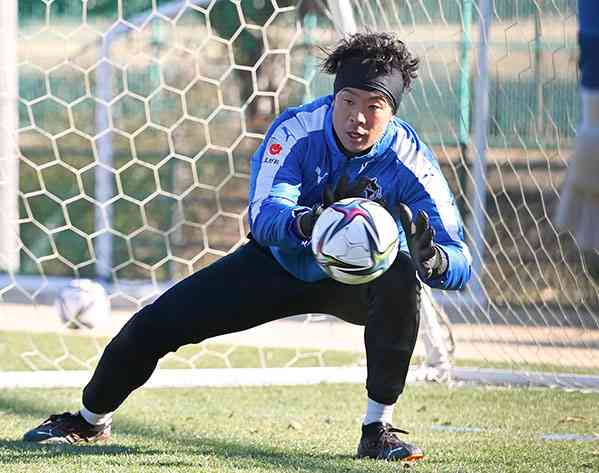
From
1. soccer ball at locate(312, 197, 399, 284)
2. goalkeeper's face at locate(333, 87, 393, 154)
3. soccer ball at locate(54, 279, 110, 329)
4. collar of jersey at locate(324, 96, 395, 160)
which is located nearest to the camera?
soccer ball at locate(312, 197, 399, 284)

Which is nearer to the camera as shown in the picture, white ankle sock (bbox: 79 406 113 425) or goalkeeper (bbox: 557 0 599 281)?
goalkeeper (bbox: 557 0 599 281)

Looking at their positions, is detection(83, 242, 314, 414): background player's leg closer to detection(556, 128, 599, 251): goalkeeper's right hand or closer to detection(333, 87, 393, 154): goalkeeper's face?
detection(333, 87, 393, 154): goalkeeper's face

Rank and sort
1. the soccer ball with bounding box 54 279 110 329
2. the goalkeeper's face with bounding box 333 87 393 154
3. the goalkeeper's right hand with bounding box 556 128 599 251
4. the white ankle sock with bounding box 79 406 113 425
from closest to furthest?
the goalkeeper's right hand with bounding box 556 128 599 251 → the goalkeeper's face with bounding box 333 87 393 154 → the white ankle sock with bounding box 79 406 113 425 → the soccer ball with bounding box 54 279 110 329

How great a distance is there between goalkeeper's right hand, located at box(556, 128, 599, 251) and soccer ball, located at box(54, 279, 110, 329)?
5915mm

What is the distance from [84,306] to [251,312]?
3.76 metres

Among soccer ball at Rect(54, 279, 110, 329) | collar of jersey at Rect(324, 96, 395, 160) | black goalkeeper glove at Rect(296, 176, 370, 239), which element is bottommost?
soccer ball at Rect(54, 279, 110, 329)

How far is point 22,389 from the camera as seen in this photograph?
19.4ft

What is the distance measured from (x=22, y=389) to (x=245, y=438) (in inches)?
63.7

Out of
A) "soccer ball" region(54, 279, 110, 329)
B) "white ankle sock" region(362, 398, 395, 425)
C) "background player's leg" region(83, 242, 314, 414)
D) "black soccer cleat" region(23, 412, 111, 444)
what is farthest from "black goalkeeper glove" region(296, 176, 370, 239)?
"soccer ball" region(54, 279, 110, 329)

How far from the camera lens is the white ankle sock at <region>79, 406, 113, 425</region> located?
4.36m

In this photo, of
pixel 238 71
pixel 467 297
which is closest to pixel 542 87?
pixel 467 297

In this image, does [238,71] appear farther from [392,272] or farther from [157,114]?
[392,272]

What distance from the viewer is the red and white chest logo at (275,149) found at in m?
4.16

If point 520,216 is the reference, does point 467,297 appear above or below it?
below
